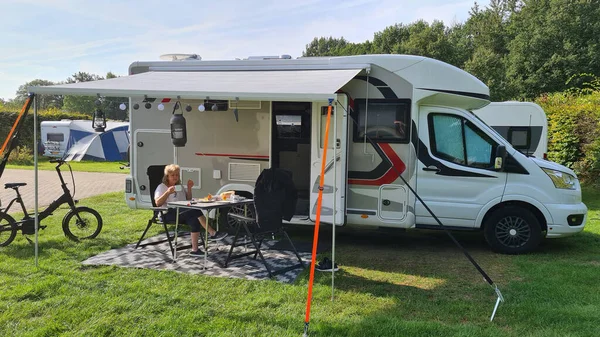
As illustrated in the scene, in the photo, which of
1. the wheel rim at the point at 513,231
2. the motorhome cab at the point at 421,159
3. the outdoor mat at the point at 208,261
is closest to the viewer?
the outdoor mat at the point at 208,261

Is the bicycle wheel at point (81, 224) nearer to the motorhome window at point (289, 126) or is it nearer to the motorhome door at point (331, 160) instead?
the motorhome window at point (289, 126)

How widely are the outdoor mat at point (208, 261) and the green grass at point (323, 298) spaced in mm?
218

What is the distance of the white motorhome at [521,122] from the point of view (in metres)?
9.51

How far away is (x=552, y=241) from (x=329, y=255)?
337cm

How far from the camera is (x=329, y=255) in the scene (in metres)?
5.81

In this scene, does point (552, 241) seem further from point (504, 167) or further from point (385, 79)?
point (385, 79)

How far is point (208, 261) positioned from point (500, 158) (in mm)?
3798

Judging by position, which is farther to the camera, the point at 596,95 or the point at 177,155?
the point at 596,95

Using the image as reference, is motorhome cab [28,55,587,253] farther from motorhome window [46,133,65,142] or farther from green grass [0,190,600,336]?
motorhome window [46,133,65,142]

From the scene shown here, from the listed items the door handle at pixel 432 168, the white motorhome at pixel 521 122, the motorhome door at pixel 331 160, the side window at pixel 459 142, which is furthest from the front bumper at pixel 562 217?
the white motorhome at pixel 521 122

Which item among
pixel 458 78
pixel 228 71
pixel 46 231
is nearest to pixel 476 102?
pixel 458 78

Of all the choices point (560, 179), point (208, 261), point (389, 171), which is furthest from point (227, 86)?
point (560, 179)

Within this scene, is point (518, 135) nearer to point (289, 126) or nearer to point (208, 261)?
point (289, 126)

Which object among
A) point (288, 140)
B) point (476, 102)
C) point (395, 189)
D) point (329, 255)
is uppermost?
point (476, 102)
